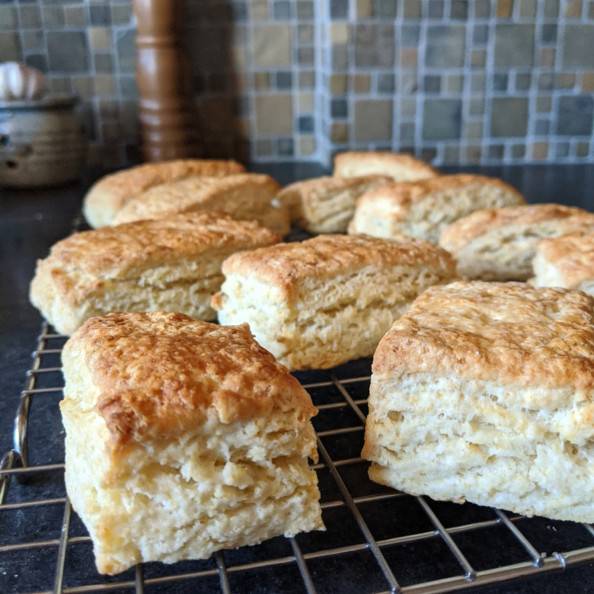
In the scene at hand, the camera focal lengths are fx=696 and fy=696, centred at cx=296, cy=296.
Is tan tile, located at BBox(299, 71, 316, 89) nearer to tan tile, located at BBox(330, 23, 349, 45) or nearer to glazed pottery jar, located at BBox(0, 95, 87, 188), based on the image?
tan tile, located at BBox(330, 23, 349, 45)

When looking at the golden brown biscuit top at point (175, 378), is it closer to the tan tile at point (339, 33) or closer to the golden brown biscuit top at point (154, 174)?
the golden brown biscuit top at point (154, 174)

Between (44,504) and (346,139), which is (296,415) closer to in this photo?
(44,504)

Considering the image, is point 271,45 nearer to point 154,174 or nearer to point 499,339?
point 154,174

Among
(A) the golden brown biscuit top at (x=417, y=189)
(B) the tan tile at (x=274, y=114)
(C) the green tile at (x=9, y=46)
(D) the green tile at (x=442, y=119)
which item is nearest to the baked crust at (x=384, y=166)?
(A) the golden brown biscuit top at (x=417, y=189)

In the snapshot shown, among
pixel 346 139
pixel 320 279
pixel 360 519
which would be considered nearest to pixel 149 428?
pixel 360 519

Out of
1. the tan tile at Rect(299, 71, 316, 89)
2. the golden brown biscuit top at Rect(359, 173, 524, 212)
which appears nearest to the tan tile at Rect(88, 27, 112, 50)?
the tan tile at Rect(299, 71, 316, 89)

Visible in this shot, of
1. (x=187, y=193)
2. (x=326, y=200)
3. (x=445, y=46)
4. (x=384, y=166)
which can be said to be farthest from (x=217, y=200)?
(x=445, y=46)
